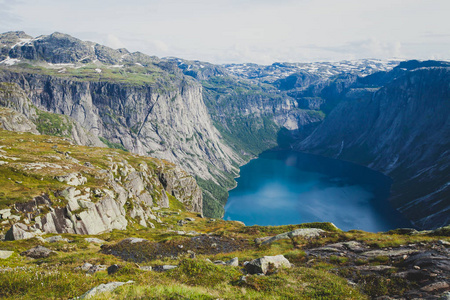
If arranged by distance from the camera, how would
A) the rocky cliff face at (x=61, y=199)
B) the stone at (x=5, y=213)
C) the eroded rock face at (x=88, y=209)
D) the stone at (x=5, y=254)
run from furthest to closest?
the eroded rock face at (x=88, y=209), the rocky cliff face at (x=61, y=199), the stone at (x=5, y=213), the stone at (x=5, y=254)

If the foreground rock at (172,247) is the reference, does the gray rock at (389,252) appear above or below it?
above

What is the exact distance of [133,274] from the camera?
18.3 m

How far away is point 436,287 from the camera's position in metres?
15.6

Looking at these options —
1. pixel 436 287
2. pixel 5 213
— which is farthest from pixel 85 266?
pixel 5 213

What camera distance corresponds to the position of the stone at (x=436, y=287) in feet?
50.7

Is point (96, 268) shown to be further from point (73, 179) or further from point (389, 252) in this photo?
point (73, 179)

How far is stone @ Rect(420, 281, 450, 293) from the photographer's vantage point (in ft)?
50.7

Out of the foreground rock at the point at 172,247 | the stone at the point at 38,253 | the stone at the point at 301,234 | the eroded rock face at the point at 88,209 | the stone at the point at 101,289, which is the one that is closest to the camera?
the stone at the point at 101,289

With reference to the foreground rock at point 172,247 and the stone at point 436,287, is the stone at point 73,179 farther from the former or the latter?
the stone at point 436,287

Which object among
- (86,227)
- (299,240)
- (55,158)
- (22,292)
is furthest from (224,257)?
(55,158)

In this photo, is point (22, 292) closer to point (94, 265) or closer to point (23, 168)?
point (94, 265)

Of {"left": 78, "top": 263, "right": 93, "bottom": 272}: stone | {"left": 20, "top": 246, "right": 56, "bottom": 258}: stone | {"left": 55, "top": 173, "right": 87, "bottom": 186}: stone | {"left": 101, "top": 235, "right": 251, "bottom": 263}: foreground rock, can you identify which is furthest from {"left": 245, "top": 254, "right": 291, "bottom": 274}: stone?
{"left": 55, "top": 173, "right": 87, "bottom": 186}: stone

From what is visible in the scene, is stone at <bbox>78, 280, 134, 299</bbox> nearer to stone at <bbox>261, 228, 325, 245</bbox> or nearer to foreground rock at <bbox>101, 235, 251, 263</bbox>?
foreground rock at <bbox>101, 235, 251, 263</bbox>

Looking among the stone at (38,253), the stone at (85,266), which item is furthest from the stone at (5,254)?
the stone at (85,266)
